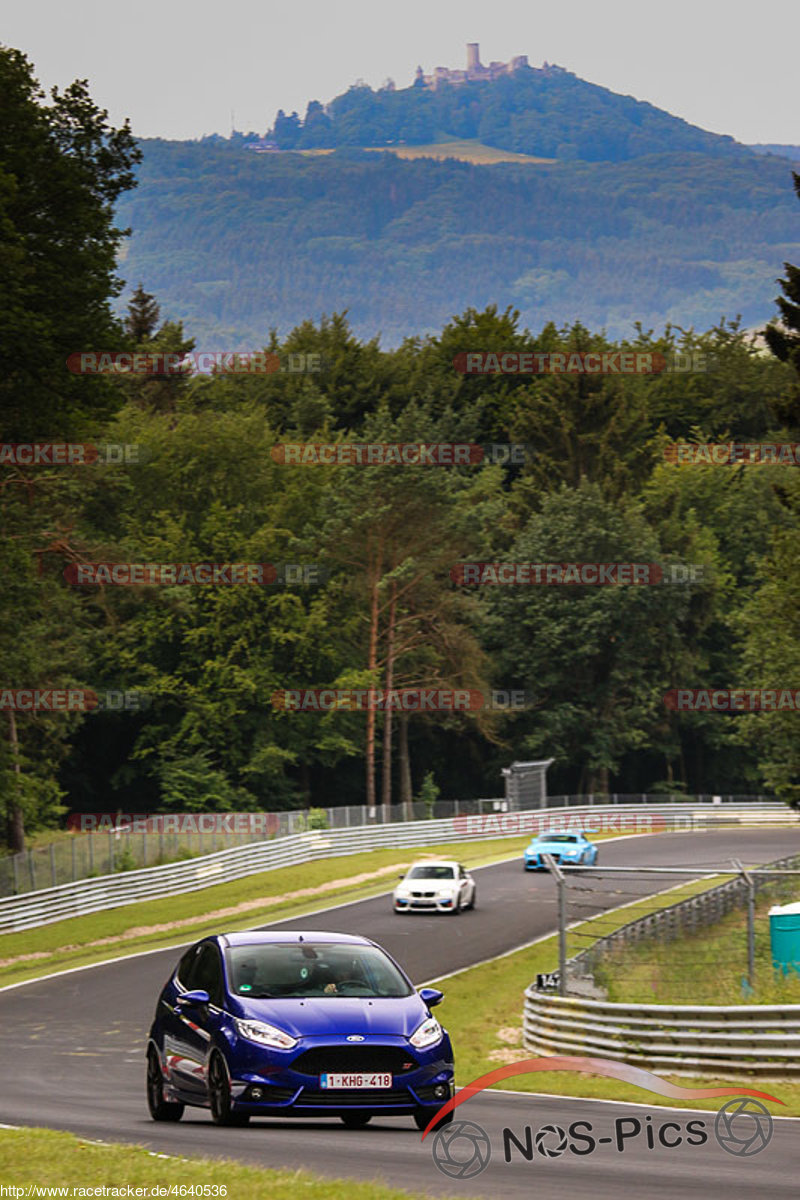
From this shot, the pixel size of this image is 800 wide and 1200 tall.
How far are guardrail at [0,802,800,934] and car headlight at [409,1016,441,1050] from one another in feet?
93.8

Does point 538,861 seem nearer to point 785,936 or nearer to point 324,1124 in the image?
point 785,936

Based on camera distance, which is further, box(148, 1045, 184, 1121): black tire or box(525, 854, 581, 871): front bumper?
box(525, 854, 581, 871): front bumper

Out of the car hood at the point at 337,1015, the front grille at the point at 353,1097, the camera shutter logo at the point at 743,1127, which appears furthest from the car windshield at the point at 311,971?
the camera shutter logo at the point at 743,1127

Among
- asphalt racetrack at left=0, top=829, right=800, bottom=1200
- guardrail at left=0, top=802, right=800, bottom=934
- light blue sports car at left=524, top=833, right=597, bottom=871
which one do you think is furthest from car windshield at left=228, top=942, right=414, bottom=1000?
light blue sports car at left=524, top=833, right=597, bottom=871

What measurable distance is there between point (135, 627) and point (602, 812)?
22292 millimetres

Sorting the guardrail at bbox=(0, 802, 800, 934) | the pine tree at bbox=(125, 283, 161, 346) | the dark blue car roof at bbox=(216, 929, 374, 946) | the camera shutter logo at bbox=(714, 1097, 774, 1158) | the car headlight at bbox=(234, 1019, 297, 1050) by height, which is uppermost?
the pine tree at bbox=(125, 283, 161, 346)

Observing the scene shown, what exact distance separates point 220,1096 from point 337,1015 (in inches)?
40.8

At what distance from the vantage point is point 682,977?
2130 cm

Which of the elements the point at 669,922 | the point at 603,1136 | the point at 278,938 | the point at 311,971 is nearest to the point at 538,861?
the point at 669,922

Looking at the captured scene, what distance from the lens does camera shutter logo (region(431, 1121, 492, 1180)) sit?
36.0 ft

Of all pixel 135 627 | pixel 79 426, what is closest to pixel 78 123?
pixel 79 426

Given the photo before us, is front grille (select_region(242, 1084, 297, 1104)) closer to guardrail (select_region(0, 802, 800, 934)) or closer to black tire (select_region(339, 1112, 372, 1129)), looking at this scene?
black tire (select_region(339, 1112, 372, 1129))

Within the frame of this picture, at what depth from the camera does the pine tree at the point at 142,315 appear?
108 meters

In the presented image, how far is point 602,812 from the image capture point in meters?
72.3
